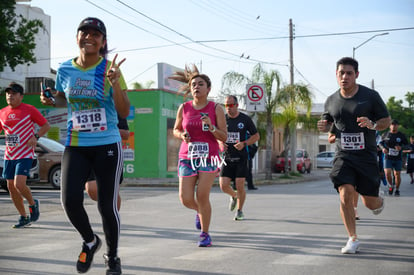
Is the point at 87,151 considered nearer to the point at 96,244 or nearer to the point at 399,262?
the point at 96,244

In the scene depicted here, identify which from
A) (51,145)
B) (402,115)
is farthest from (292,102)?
(402,115)

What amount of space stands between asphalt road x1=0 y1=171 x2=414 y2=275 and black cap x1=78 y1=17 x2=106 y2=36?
7.06ft

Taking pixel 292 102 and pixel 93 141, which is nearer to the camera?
pixel 93 141

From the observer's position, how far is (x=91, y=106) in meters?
4.98

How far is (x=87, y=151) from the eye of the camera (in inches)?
193

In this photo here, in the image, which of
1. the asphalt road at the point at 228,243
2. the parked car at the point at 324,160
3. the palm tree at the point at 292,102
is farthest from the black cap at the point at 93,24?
the parked car at the point at 324,160

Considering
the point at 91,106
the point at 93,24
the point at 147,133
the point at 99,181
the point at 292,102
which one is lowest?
the point at 99,181

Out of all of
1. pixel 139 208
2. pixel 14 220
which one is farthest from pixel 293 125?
pixel 14 220

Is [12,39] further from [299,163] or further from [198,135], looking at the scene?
[198,135]

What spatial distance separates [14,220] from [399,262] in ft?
20.9

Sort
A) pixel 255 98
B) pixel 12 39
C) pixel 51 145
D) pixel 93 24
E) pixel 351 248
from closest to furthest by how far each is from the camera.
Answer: pixel 93 24 < pixel 351 248 < pixel 51 145 < pixel 255 98 < pixel 12 39

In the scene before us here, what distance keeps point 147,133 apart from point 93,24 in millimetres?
21819

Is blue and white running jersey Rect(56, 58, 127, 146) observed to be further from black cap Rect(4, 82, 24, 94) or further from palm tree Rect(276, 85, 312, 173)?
palm tree Rect(276, 85, 312, 173)

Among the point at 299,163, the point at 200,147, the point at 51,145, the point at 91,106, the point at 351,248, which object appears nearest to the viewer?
the point at 91,106
